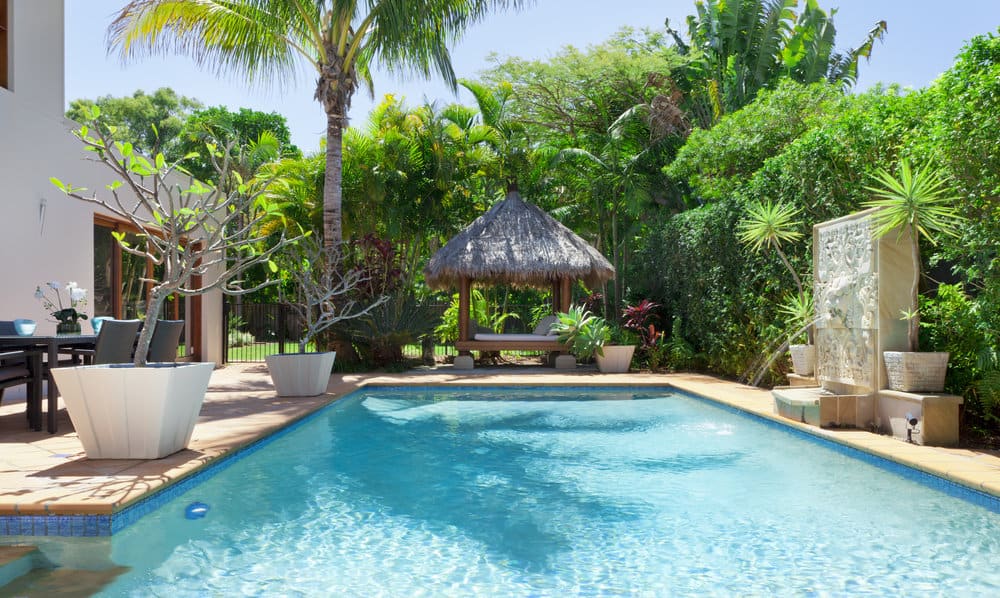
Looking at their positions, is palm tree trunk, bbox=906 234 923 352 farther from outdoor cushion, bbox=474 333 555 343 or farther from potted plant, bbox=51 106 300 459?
outdoor cushion, bbox=474 333 555 343

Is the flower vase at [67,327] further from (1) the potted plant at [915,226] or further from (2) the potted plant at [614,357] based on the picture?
(2) the potted plant at [614,357]

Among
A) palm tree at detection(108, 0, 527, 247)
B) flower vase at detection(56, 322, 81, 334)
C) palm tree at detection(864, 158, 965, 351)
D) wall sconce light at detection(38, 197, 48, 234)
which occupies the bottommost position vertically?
flower vase at detection(56, 322, 81, 334)

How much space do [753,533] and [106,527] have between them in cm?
351

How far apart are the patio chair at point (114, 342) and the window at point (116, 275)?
183 inches

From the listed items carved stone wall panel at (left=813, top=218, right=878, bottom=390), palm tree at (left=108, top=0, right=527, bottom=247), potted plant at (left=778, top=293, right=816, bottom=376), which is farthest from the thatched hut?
carved stone wall panel at (left=813, top=218, right=878, bottom=390)

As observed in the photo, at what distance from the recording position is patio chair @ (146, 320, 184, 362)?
6.26 meters

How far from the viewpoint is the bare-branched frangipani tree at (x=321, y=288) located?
30.9ft

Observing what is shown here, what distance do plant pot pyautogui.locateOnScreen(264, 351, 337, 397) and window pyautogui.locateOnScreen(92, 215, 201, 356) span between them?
10.2 feet

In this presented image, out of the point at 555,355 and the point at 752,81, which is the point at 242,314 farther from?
the point at 752,81

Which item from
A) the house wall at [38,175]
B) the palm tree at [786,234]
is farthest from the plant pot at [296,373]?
the palm tree at [786,234]

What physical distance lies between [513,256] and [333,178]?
11.8ft

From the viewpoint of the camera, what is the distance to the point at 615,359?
12.4m

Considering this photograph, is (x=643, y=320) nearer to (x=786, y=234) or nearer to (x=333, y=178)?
(x=786, y=234)

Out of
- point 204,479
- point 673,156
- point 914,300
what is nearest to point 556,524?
point 204,479
